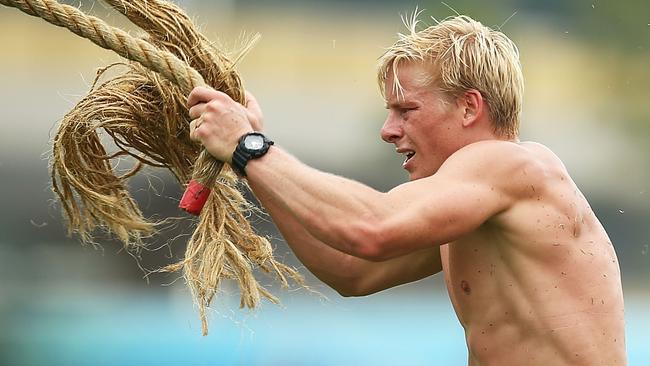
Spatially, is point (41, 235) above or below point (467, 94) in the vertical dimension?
below

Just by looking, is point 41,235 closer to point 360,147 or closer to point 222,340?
point 222,340

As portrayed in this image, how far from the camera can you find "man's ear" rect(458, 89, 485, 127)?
14.2ft

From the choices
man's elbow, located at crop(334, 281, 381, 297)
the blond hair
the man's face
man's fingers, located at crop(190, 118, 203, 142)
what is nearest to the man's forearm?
man's fingers, located at crop(190, 118, 203, 142)

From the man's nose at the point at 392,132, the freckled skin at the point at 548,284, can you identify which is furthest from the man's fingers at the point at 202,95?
the freckled skin at the point at 548,284

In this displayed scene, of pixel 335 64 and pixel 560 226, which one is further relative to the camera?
pixel 335 64

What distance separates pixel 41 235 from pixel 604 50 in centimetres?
369

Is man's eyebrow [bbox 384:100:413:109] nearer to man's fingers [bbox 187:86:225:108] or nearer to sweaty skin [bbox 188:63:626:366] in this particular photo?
sweaty skin [bbox 188:63:626:366]

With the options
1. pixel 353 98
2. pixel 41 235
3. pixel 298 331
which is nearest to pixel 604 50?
pixel 353 98

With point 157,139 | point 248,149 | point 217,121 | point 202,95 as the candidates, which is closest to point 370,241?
point 248,149

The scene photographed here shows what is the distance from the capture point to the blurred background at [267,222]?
7.62 metres

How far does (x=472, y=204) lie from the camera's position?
13.3 ft

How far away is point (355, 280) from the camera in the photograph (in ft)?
15.6

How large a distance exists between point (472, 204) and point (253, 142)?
638mm

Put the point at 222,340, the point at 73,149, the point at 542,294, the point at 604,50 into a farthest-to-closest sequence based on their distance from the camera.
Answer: the point at 604,50
the point at 222,340
the point at 73,149
the point at 542,294
